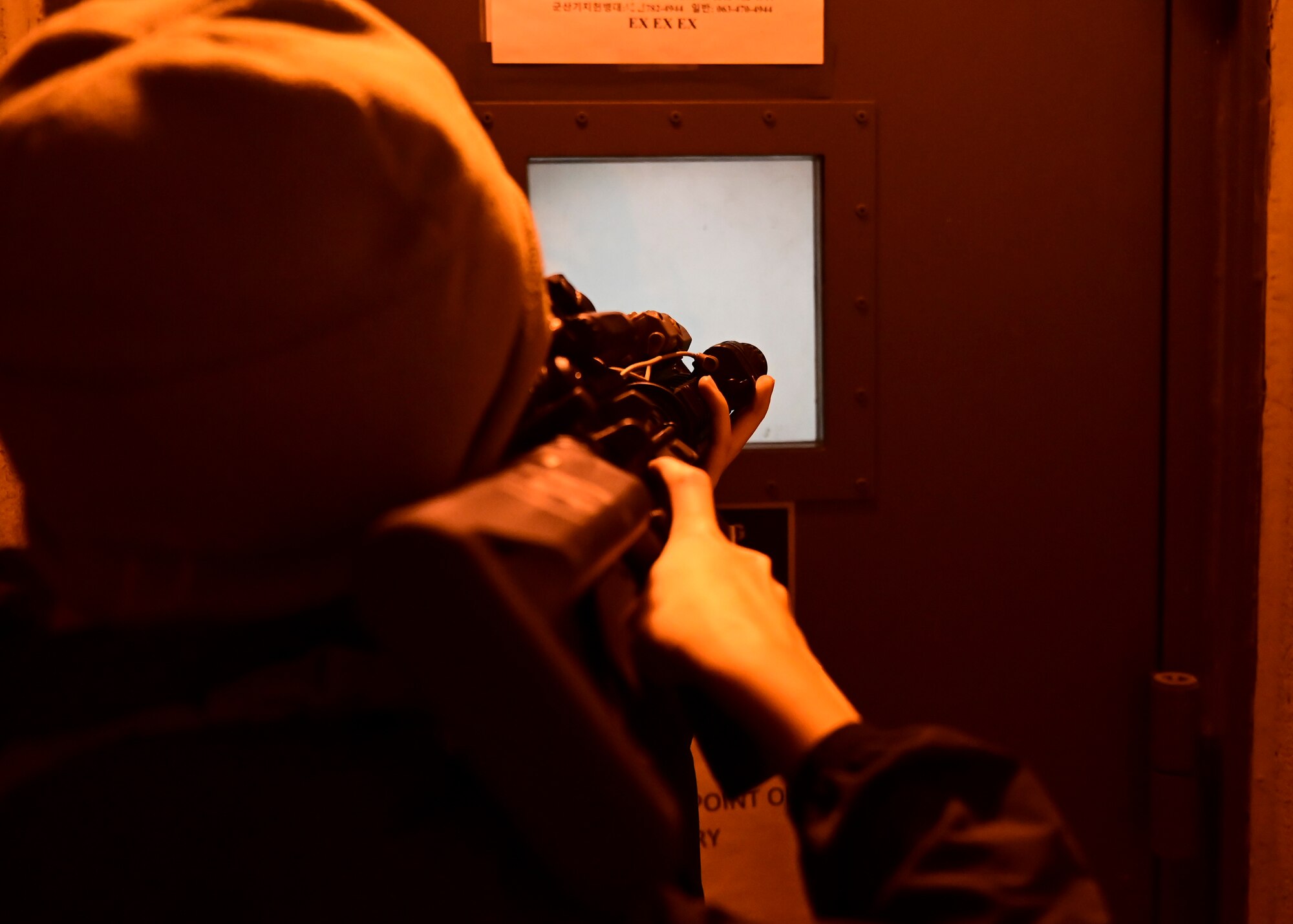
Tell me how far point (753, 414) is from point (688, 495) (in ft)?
0.83

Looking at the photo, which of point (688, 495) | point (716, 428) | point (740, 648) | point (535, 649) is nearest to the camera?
point (535, 649)

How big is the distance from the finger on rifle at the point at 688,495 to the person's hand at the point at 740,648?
0.02m

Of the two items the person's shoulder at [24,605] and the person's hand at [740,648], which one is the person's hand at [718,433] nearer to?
the person's hand at [740,648]

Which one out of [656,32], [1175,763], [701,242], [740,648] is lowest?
[1175,763]

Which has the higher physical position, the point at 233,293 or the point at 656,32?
the point at 656,32

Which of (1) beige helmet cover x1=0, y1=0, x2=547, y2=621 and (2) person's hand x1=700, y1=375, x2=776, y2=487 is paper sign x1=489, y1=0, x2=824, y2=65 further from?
(1) beige helmet cover x1=0, y1=0, x2=547, y2=621

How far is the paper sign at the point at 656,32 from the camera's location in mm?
971

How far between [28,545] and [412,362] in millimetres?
184

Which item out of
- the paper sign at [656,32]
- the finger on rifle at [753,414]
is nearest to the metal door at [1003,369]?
the paper sign at [656,32]

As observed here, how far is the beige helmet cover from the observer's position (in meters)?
0.31

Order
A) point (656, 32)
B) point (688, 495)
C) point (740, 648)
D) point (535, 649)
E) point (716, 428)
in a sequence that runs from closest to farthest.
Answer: point (535, 649) < point (740, 648) < point (688, 495) < point (716, 428) < point (656, 32)

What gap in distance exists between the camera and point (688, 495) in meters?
0.50

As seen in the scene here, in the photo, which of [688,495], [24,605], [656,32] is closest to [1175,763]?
[688,495]

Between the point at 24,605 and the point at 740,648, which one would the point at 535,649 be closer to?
the point at 740,648
